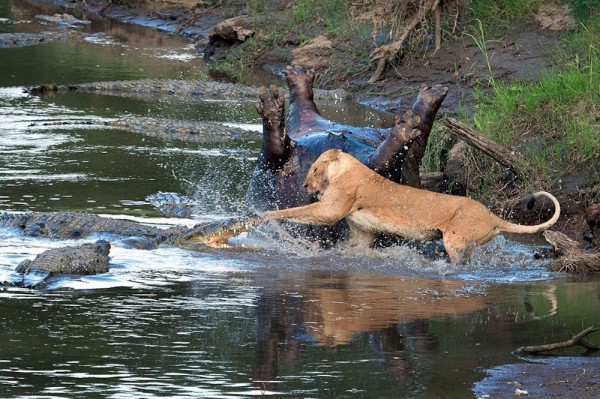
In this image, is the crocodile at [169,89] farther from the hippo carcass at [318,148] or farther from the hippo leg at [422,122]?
the hippo leg at [422,122]

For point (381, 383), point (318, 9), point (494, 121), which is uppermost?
point (318, 9)

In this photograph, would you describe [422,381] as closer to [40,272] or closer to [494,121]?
[40,272]

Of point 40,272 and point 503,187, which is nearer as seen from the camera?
point 40,272

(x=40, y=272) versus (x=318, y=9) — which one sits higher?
(x=318, y=9)

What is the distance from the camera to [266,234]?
28.9 feet

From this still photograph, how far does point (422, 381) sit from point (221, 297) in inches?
79.1

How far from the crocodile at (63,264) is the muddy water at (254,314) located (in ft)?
0.32

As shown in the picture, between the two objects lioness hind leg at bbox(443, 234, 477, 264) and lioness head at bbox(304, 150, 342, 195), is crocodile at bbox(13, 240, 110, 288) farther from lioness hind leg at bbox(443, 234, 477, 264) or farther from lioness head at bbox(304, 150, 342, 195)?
lioness hind leg at bbox(443, 234, 477, 264)

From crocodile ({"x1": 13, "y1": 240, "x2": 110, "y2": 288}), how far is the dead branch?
9686 millimetres

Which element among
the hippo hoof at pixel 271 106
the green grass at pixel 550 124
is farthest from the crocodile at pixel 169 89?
the hippo hoof at pixel 271 106

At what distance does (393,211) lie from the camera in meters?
8.25

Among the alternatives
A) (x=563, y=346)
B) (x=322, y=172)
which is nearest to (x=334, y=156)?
(x=322, y=172)

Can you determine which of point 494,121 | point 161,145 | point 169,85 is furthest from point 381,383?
point 169,85

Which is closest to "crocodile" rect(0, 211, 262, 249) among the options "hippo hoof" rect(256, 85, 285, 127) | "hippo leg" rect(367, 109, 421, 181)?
"hippo hoof" rect(256, 85, 285, 127)
